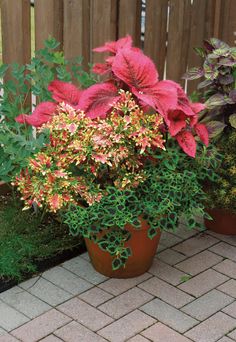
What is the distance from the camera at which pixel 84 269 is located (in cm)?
412

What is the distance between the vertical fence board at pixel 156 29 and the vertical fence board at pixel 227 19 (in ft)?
1.89

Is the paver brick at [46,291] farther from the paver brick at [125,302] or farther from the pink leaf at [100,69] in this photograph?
the pink leaf at [100,69]

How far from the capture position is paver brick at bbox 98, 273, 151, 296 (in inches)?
154

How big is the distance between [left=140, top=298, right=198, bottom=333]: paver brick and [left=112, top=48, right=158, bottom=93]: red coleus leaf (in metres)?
1.16

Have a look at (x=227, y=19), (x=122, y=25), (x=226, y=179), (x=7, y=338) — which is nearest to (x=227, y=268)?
(x=226, y=179)

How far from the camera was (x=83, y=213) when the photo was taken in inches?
145

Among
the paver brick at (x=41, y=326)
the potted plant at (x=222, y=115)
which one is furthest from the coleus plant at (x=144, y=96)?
the paver brick at (x=41, y=326)

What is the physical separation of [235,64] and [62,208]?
1.37 meters

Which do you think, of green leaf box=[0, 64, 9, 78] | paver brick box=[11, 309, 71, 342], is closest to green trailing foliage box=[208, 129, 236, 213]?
paver brick box=[11, 309, 71, 342]

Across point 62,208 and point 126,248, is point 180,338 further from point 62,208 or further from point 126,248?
point 62,208

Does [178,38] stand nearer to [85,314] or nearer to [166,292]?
[166,292]

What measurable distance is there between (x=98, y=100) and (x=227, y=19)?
2.12m

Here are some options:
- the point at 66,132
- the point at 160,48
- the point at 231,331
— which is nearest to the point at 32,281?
the point at 66,132

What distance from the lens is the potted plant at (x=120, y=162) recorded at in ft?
12.0
